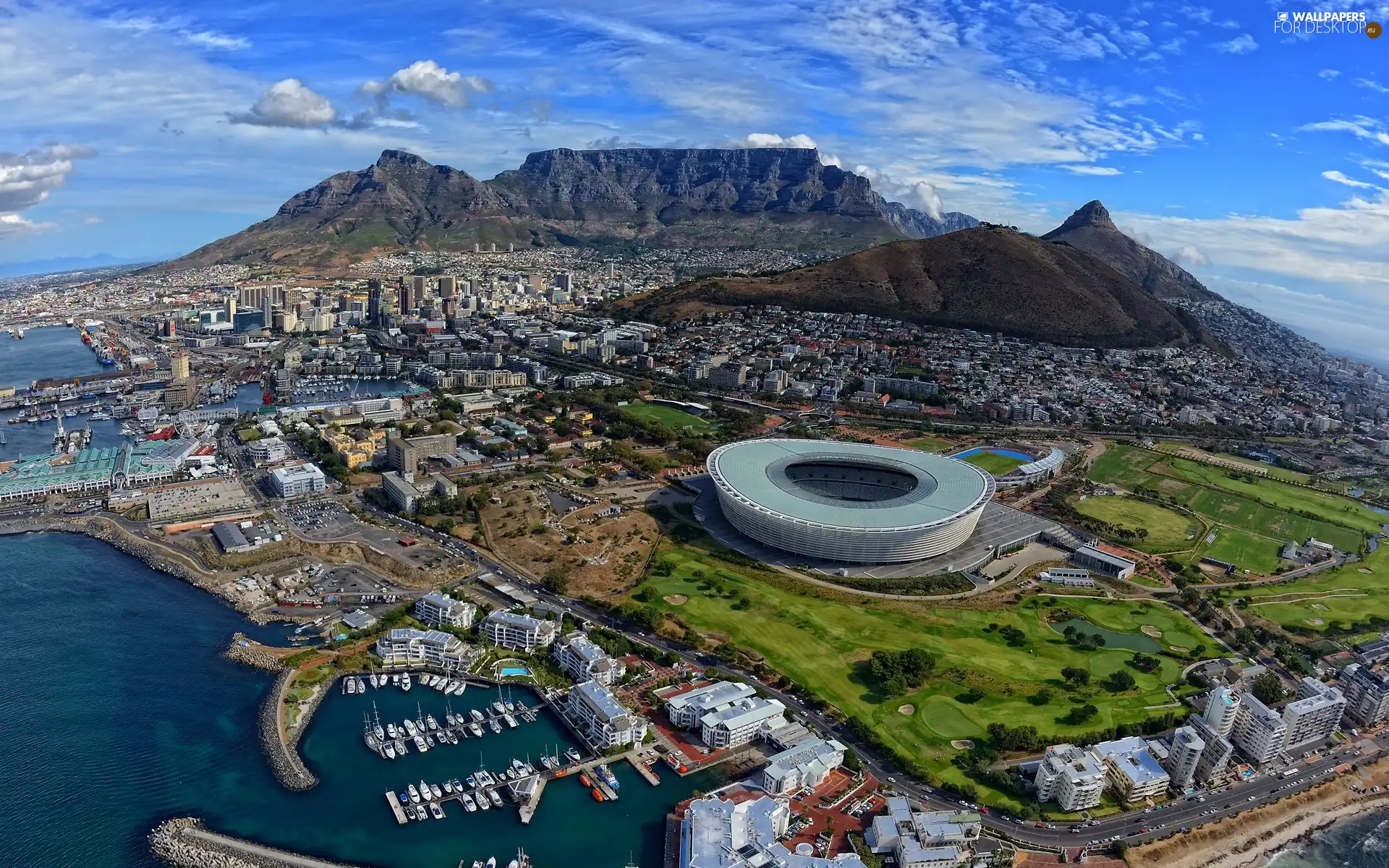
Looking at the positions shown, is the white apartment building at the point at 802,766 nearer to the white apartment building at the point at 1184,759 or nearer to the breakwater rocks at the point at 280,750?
the white apartment building at the point at 1184,759

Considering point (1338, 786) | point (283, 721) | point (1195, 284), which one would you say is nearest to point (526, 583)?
point (283, 721)

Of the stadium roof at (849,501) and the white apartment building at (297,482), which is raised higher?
the stadium roof at (849,501)

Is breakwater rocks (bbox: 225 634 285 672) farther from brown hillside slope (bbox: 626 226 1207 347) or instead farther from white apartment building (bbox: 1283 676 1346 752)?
brown hillside slope (bbox: 626 226 1207 347)

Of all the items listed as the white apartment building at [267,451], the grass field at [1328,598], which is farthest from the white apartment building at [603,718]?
the white apartment building at [267,451]

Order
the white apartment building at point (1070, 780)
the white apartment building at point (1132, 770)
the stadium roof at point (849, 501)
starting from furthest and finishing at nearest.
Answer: the stadium roof at point (849, 501) < the white apartment building at point (1132, 770) < the white apartment building at point (1070, 780)

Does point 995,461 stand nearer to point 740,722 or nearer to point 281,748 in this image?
point 740,722

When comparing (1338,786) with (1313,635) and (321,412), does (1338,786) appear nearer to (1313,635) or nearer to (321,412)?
(1313,635)
